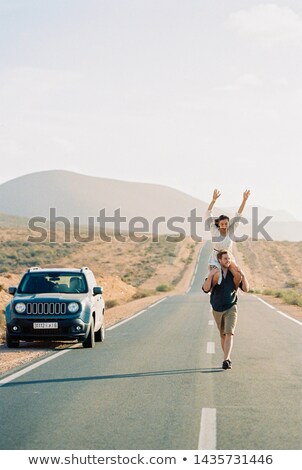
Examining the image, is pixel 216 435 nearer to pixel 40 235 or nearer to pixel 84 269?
pixel 84 269

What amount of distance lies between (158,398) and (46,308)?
6462 millimetres

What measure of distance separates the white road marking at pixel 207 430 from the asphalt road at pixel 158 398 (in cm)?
1

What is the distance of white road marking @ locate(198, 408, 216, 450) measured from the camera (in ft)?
24.7

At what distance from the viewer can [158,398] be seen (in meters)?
10.3

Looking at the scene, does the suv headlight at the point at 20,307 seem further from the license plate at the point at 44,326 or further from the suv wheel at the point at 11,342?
the suv wheel at the point at 11,342

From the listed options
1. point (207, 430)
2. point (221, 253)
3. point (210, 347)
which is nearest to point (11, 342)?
point (210, 347)

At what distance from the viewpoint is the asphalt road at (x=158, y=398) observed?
7.85 m

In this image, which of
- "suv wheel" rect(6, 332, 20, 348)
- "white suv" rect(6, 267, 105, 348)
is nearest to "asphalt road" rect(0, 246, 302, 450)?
"white suv" rect(6, 267, 105, 348)

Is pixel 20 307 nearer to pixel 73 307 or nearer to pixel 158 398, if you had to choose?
pixel 73 307

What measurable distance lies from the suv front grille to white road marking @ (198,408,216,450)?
7.31 m

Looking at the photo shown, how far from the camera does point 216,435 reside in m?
8.01

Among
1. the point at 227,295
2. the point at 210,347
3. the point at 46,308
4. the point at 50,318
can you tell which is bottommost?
the point at 210,347

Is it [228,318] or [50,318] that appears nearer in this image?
[228,318]

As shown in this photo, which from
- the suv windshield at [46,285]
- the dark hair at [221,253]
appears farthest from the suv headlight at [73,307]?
the dark hair at [221,253]
